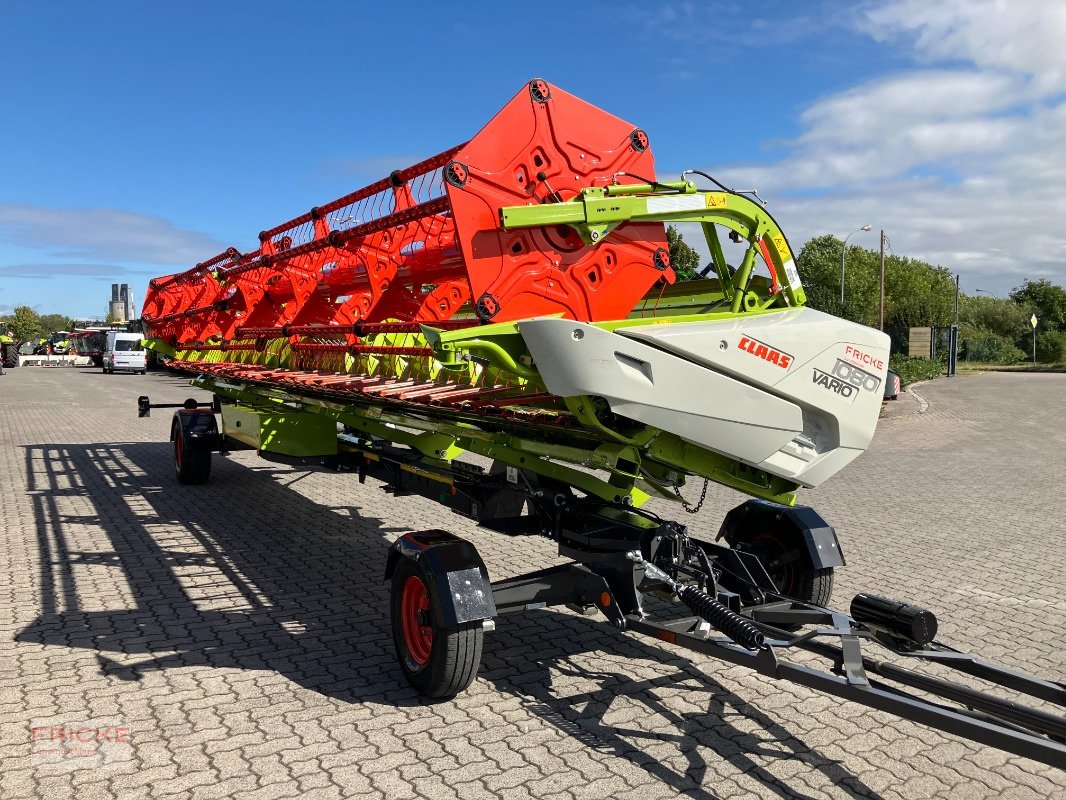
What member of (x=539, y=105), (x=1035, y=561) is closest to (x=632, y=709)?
(x=539, y=105)

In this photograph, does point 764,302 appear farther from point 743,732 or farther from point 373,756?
point 373,756

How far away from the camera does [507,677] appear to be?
4.55 m

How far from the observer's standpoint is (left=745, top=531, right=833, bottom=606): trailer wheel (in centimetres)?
502

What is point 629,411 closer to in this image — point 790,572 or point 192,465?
point 790,572

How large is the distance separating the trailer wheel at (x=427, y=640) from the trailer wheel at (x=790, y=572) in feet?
6.15

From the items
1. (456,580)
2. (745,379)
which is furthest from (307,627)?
(745,379)

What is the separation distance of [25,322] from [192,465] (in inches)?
4442

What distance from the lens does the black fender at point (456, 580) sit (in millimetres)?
3982

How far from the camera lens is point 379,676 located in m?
4.53

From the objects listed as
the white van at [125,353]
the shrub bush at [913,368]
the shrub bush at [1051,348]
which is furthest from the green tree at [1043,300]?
the white van at [125,353]

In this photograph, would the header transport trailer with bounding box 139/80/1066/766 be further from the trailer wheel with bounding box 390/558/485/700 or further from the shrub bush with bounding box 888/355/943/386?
the shrub bush with bounding box 888/355/943/386

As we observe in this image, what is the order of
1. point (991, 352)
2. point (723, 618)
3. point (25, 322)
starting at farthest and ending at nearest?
point (25, 322)
point (991, 352)
point (723, 618)

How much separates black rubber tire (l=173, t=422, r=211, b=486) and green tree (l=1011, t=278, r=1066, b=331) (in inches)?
3177

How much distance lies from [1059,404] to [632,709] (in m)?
22.7
